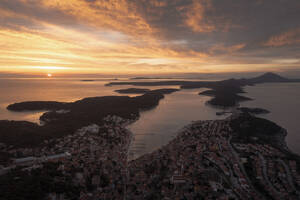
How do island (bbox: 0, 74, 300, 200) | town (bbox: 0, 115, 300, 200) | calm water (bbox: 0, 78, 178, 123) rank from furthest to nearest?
calm water (bbox: 0, 78, 178, 123) < town (bbox: 0, 115, 300, 200) < island (bbox: 0, 74, 300, 200)

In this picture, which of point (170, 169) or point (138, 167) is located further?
point (138, 167)

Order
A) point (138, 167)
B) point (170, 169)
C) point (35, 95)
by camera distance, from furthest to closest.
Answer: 1. point (35, 95)
2. point (138, 167)
3. point (170, 169)

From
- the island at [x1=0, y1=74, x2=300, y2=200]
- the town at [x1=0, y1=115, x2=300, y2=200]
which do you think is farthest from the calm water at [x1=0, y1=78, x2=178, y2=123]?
the town at [x1=0, y1=115, x2=300, y2=200]

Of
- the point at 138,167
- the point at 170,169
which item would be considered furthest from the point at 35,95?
the point at 170,169

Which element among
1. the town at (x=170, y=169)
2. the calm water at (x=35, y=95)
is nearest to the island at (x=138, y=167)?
the town at (x=170, y=169)

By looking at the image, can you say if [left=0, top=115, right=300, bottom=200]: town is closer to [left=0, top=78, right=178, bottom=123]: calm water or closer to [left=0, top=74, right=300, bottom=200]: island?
[left=0, top=74, right=300, bottom=200]: island

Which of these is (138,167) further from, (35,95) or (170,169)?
(35,95)

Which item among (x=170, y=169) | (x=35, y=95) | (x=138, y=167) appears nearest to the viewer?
(x=170, y=169)

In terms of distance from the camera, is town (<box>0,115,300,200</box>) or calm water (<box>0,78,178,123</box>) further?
calm water (<box>0,78,178,123</box>)

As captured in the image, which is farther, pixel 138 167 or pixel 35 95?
pixel 35 95

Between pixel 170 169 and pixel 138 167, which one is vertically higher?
pixel 170 169

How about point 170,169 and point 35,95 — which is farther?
point 35,95
